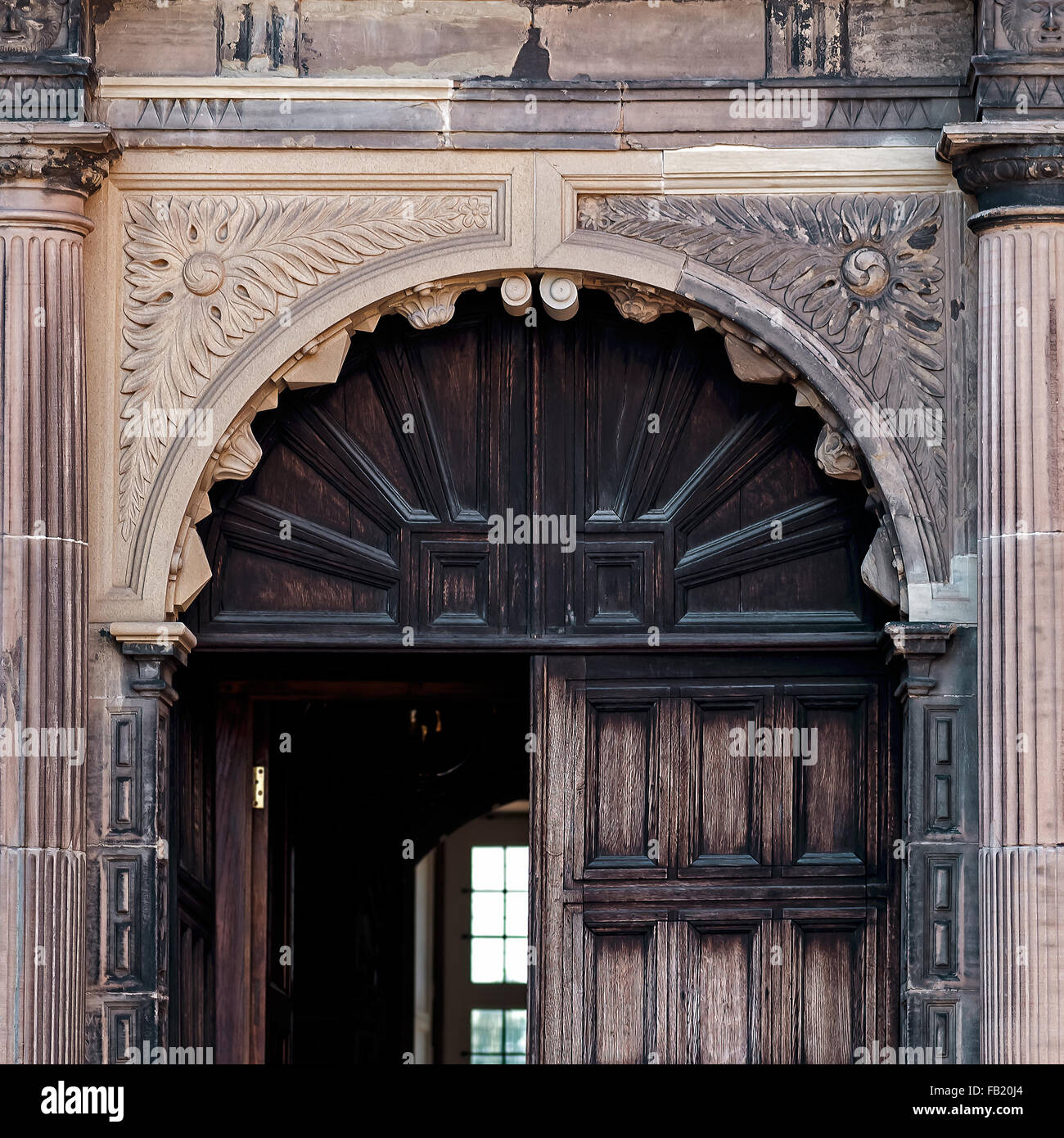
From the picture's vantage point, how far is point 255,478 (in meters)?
7.86

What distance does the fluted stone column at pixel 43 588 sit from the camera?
7.05 m

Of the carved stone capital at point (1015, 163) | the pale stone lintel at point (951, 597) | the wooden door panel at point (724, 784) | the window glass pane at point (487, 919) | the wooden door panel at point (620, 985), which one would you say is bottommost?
the window glass pane at point (487, 919)

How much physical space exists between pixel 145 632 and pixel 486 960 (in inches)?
425

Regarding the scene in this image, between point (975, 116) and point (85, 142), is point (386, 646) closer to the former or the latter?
point (85, 142)

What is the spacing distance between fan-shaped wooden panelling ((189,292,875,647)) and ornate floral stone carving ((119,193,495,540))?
0.38 m

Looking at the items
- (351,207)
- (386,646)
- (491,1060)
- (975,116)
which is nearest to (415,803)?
(386,646)

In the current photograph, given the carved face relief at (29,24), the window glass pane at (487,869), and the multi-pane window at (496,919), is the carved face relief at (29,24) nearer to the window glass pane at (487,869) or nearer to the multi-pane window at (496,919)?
the multi-pane window at (496,919)

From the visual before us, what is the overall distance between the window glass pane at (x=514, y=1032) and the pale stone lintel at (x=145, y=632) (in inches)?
414

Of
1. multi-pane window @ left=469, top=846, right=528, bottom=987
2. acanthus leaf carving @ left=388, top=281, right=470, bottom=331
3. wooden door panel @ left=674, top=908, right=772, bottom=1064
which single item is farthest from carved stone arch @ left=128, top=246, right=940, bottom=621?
multi-pane window @ left=469, top=846, right=528, bottom=987

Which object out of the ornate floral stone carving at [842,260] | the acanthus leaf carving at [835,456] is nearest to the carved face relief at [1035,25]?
the ornate floral stone carving at [842,260]

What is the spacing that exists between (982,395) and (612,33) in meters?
1.85

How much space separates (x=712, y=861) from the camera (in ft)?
25.3

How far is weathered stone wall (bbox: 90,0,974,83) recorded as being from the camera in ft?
25.0

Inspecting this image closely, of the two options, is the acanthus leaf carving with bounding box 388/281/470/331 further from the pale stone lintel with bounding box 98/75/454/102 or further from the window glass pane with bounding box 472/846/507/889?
the window glass pane with bounding box 472/846/507/889
